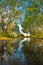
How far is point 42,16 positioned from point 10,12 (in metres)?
13.3

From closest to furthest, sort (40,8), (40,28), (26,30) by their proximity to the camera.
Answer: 1. (40,8)
2. (40,28)
3. (26,30)

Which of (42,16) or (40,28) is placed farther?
(40,28)

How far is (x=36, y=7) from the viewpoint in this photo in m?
37.2

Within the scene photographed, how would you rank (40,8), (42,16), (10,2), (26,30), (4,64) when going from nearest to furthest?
(4,64) < (40,8) < (42,16) < (10,2) < (26,30)

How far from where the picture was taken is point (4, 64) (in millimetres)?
11188

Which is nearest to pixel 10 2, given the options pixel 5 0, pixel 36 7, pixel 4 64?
pixel 5 0

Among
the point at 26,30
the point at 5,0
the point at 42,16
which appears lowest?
the point at 26,30

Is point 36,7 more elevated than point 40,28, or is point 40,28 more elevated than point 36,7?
point 36,7

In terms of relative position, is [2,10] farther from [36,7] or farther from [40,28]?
[36,7]

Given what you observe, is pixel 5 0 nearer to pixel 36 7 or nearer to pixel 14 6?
pixel 14 6

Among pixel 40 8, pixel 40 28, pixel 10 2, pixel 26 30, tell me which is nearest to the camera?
pixel 40 8

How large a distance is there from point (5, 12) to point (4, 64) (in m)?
42.2

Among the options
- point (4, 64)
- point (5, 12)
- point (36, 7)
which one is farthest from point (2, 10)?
point (4, 64)

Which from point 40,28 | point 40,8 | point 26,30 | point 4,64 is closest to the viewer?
point 4,64
